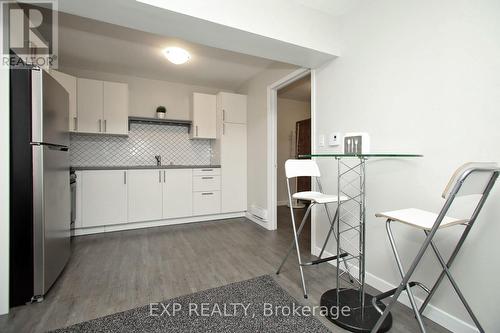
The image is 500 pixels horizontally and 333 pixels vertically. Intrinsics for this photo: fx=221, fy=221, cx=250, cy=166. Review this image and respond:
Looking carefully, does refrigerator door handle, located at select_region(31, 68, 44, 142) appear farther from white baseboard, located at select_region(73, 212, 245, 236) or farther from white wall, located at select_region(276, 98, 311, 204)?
white wall, located at select_region(276, 98, 311, 204)

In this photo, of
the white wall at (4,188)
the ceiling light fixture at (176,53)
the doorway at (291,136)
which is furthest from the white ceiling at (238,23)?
the doorway at (291,136)

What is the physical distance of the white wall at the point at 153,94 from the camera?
11.8ft

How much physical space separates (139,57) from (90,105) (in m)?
0.99

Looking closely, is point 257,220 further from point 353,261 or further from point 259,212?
point 353,261

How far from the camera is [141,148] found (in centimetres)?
378

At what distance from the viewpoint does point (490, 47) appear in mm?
1185

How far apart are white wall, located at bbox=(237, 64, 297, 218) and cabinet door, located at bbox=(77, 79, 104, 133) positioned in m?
2.26

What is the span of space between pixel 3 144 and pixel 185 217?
2.43 meters

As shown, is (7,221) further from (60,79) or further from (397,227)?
(397,227)

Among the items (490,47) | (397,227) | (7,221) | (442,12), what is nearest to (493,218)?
(397,227)

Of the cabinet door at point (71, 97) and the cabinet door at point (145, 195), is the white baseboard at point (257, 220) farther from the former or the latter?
the cabinet door at point (71, 97)

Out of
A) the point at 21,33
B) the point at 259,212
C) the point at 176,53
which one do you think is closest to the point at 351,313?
the point at 259,212

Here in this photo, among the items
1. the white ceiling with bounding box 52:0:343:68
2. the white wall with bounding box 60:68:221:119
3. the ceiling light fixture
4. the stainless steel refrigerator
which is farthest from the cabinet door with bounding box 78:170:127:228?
the white ceiling with bounding box 52:0:343:68

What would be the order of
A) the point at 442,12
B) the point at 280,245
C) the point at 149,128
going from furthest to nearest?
1. the point at 149,128
2. the point at 280,245
3. the point at 442,12
